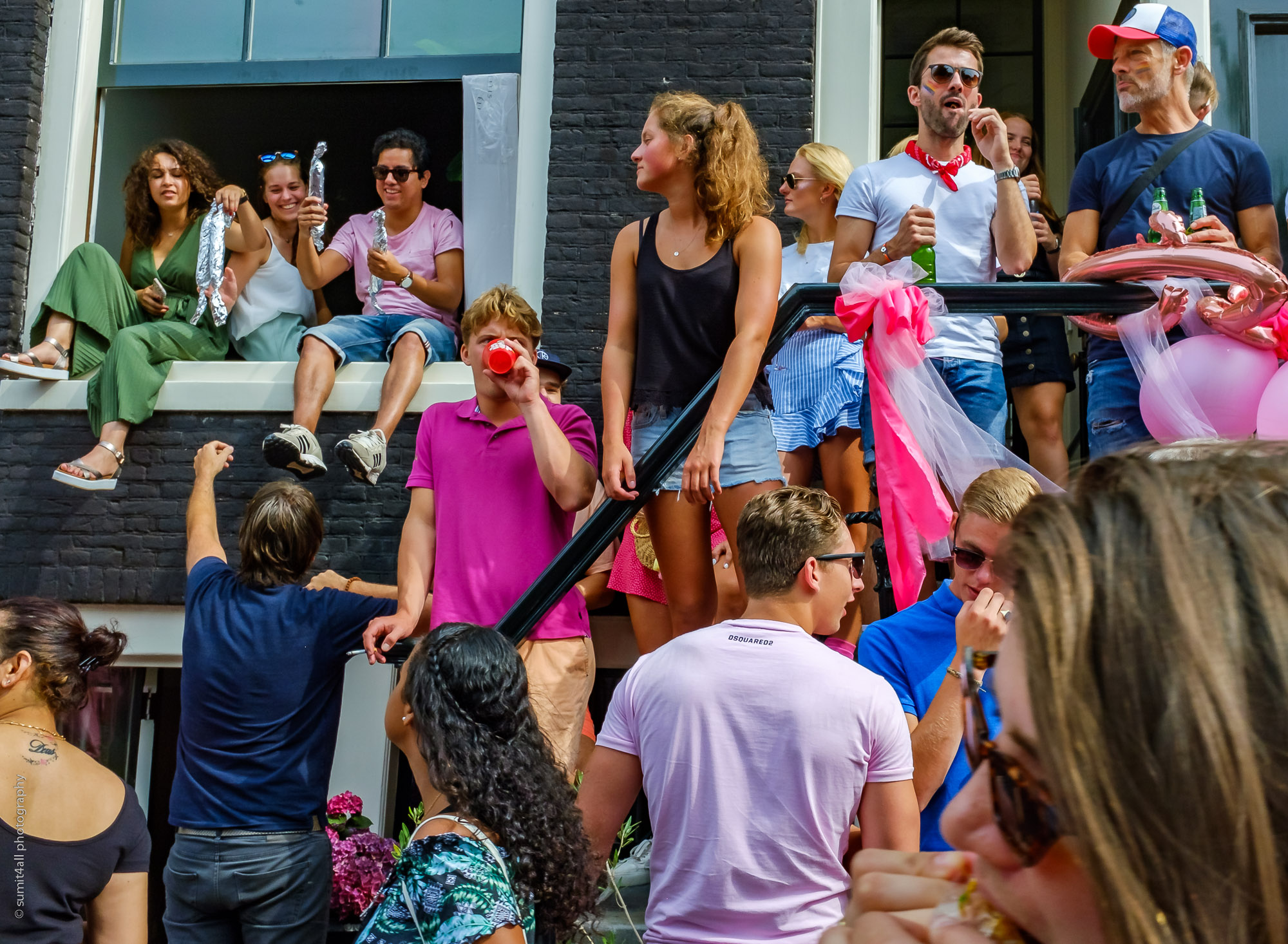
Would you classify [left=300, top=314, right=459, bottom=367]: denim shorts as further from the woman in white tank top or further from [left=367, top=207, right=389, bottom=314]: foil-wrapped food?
the woman in white tank top

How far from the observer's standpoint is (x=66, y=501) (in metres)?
5.91

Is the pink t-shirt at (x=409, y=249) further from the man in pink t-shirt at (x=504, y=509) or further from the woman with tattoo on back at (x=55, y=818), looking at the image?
the woman with tattoo on back at (x=55, y=818)

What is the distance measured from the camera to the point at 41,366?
583 centimetres

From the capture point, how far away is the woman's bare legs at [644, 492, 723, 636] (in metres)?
3.16

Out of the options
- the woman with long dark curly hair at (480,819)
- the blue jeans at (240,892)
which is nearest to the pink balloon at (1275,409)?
the woman with long dark curly hair at (480,819)

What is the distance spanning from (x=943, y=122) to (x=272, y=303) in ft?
11.6

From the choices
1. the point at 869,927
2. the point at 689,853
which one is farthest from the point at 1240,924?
the point at 689,853

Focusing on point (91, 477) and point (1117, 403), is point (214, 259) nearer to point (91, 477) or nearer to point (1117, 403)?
point (91, 477)

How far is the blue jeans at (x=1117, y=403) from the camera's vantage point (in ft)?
11.5

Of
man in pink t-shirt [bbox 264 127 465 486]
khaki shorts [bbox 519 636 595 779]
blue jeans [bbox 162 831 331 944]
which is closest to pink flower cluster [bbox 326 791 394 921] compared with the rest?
blue jeans [bbox 162 831 331 944]

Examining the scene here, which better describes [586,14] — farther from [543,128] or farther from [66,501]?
[66,501]

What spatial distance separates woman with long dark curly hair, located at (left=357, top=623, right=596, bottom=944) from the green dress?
3821 mm

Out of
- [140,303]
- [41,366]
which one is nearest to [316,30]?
[140,303]

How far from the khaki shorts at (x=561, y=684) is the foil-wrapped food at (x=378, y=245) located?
279 centimetres
